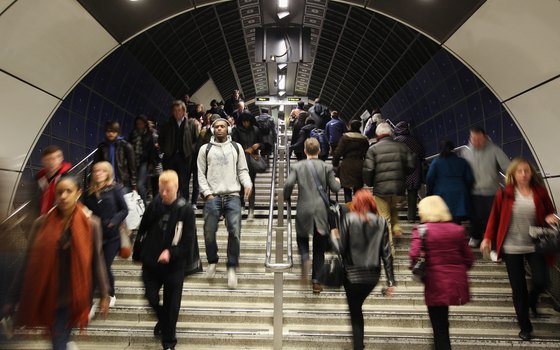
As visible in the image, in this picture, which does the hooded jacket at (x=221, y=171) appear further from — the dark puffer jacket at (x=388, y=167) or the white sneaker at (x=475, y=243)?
the white sneaker at (x=475, y=243)

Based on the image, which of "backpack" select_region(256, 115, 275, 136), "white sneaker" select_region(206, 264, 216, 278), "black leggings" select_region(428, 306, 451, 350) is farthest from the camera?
"backpack" select_region(256, 115, 275, 136)

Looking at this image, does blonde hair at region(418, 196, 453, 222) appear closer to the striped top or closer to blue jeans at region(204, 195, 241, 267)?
the striped top

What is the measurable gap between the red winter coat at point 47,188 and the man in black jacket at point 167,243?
120 centimetres

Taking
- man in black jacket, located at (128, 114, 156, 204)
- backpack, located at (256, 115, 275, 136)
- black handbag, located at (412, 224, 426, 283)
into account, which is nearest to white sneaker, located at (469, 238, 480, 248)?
black handbag, located at (412, 224, 426, 283)

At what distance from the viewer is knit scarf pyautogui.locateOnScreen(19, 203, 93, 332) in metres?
3.14

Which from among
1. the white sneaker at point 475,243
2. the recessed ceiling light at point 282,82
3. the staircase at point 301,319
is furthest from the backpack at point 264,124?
the recessed ceiling light at point 282,82

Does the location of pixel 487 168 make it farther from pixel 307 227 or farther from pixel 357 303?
pixel 357 303

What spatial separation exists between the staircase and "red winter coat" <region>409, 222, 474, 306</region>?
37.2 inches

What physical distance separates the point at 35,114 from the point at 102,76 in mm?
3392

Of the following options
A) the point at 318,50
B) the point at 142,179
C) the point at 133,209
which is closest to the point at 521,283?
the point at 133,209

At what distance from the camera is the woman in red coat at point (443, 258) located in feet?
12.0

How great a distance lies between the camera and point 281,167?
8.27m

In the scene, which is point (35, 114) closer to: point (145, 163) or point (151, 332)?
point (145, 163)

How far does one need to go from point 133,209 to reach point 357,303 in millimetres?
3063
